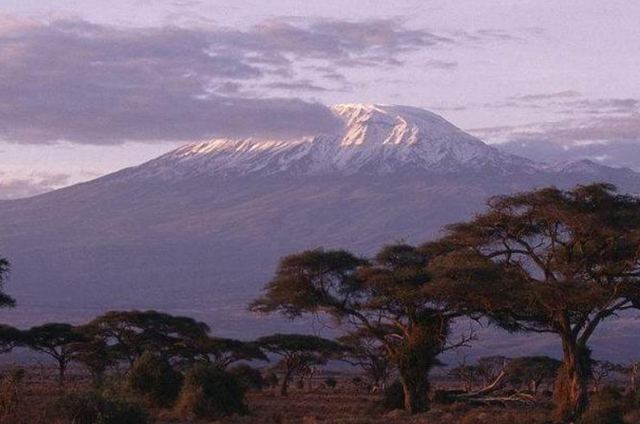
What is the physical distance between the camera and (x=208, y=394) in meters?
31.9

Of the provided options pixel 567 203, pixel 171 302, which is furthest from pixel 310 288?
pixel 171 302

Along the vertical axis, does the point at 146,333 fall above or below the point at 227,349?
above

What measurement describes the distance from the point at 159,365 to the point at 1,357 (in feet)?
288

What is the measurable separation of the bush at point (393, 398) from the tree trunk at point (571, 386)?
4738 millimetres

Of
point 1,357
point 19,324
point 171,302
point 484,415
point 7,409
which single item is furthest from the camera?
point 171,302

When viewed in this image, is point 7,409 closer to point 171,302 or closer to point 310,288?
point 310,288

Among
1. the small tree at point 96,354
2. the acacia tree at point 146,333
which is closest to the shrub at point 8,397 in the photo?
the acacia tree at point 146,333

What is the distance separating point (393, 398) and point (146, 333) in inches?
649

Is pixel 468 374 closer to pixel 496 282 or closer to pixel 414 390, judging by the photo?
pixel 414 390

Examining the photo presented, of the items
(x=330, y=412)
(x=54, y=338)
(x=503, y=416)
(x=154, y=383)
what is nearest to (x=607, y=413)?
(x=503, y=416)

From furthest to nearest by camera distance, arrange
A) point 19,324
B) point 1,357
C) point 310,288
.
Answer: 1. point 19,324
2. point 1,357
3. point 310,288

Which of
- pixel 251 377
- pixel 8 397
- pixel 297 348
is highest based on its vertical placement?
pixel 8 397

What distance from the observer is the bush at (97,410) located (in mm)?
23250

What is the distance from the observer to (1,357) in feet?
390
